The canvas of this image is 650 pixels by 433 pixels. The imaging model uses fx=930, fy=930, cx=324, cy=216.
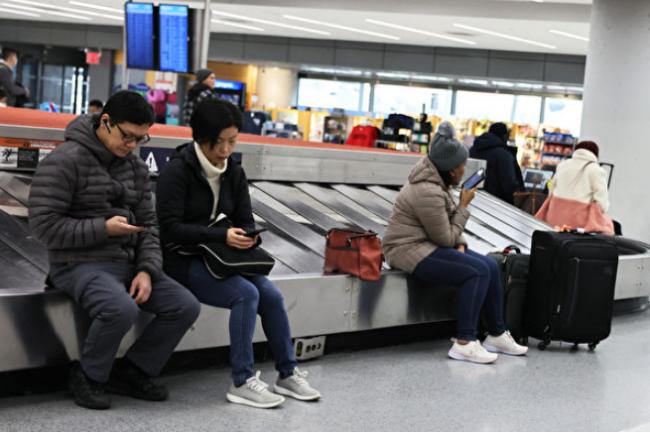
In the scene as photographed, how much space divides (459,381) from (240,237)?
1.68 metres

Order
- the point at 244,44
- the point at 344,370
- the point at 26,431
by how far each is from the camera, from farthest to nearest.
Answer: the point at 244,44
the point at 344,370
the point at 26,431

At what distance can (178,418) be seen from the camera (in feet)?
12.9

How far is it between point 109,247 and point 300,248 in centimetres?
226

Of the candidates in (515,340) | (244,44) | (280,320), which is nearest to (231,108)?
(280,320)

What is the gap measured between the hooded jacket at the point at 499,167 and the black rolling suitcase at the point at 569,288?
4242 mm

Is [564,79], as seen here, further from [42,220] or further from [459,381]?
[42,220]

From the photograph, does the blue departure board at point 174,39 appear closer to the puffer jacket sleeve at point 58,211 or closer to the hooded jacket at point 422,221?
the hooded jacket at point 422,221

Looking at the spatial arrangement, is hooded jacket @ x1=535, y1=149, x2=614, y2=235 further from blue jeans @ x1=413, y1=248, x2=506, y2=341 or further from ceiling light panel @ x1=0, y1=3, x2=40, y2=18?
ceiling light panel @ x1=0, y1=3, x2=40, y2=18

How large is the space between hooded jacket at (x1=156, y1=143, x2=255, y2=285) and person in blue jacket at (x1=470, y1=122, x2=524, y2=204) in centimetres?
645

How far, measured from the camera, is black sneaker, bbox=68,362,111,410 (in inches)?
153

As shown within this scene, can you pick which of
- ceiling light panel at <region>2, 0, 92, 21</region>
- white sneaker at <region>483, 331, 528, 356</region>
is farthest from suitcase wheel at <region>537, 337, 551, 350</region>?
ceiling light panel at <region>2, 0, 92, 21</region>

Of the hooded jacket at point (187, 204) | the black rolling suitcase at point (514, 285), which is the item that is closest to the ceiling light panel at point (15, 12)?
the black rolling suitcase at point (514, 285)

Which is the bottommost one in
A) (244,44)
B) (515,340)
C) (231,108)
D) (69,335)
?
(515,340)

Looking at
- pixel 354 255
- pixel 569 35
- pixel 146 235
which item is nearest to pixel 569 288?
pixel 354 255
